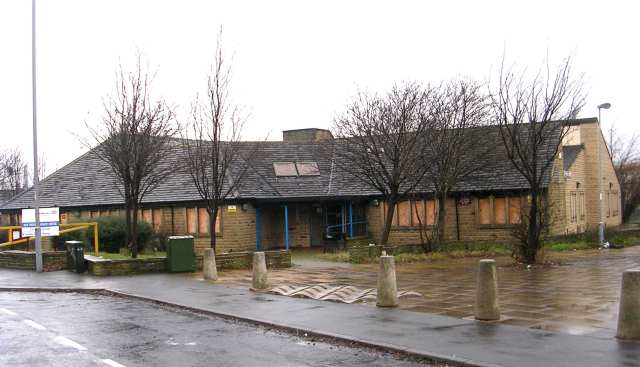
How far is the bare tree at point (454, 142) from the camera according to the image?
24906 millimetres

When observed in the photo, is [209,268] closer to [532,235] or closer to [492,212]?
[532,235]

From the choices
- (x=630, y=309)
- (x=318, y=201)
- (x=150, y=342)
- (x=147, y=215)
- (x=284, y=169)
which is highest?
(x=284, y=169)

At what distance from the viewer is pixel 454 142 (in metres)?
24.9

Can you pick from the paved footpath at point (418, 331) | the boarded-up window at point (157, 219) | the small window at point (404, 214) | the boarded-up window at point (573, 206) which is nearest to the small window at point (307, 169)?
the small window at point (404, 214)

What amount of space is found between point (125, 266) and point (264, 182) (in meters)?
12.5

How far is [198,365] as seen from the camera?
784 cm

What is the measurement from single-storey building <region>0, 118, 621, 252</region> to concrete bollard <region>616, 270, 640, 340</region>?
59.5ft

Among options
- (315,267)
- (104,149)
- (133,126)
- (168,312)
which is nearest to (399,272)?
(315,267)

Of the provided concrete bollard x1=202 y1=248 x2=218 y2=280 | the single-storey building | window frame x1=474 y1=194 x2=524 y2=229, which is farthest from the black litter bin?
window frame x1=474 y1=194 x2=524 y2=229

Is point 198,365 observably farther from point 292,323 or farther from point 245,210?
point 245,210

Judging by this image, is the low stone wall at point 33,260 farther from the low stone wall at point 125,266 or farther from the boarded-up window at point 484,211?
the boarded-up window at point 484,211

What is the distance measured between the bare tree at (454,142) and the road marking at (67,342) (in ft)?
56.9

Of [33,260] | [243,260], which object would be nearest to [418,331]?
[243,260]

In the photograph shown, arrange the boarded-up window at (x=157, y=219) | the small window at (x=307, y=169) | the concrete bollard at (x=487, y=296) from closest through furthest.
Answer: the concrete bollard at (x=487, y=296) < the boarded-up window at (x=157, y=219) < the small window at (x=307, y=169)
